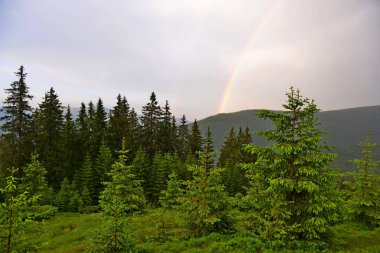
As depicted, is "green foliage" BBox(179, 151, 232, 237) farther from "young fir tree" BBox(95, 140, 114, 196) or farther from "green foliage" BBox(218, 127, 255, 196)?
"young fir tree" BBox(95, 140, 114, 196)

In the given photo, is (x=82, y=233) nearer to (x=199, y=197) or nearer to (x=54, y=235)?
(x=54, y=235)

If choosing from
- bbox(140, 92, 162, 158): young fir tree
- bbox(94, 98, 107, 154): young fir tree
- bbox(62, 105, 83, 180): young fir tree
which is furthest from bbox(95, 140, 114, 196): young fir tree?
bbox(140, 92, 162, 158): young fir tree

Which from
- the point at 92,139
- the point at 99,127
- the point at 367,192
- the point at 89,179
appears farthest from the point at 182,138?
the point at 367,192

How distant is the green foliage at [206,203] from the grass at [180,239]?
0.77 m

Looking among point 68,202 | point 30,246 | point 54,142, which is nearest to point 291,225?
point 30,246

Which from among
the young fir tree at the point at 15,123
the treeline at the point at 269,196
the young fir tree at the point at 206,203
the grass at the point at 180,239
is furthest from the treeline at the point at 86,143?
the young fir tree at the point at 206,203

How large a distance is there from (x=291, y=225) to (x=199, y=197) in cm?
517

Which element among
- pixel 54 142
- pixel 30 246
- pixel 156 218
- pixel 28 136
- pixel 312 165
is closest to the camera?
pixel 30 246

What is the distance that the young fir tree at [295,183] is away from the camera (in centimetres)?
1405

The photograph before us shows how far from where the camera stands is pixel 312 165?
48.1 feet

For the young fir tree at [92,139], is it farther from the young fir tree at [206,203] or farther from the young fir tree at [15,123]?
the young fir tree at [206,203]

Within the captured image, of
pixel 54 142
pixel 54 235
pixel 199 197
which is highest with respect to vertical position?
pixel 54 142

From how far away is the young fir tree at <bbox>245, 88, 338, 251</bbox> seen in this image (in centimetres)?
1405

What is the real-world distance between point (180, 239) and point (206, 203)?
276 centimetres
